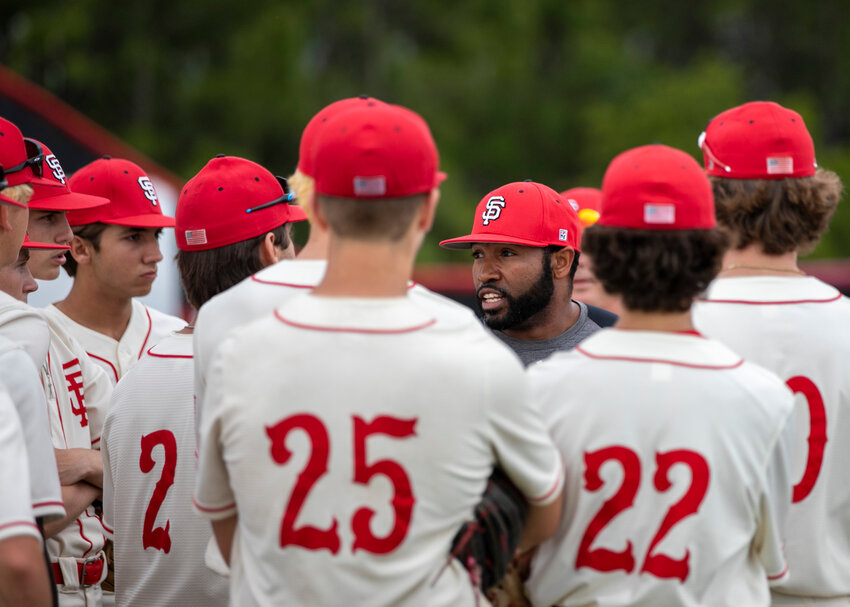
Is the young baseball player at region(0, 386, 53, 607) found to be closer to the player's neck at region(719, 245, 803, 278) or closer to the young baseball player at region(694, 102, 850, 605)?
the young baseball player at region(694, 102, 850, 605)

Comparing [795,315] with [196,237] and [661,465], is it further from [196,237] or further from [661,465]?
[196,237]

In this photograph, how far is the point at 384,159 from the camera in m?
2.43

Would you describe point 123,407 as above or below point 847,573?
above

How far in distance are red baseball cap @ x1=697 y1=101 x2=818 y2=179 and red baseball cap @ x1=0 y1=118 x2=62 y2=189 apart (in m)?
2.36

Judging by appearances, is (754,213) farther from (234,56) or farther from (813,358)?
(234,56)

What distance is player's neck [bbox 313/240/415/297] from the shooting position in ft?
8.02

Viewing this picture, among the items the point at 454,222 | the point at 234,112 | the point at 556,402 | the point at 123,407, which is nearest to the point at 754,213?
the point at 556,402

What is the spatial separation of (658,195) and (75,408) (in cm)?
248

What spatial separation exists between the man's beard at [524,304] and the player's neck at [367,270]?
2441 mm

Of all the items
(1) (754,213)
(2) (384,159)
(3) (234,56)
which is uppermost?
(3) (234,56)

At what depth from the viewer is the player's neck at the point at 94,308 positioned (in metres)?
4.75

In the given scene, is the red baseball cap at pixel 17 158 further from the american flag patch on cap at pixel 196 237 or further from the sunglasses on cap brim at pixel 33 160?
the american flag patch on cap at pixel 196 237

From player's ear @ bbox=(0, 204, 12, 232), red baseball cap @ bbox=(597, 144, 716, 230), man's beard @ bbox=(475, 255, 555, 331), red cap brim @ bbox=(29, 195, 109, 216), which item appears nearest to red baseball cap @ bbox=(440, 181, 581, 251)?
man's beard @ bbox=(475, 255, 555, 331)

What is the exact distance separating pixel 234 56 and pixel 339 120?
66.2 feet
